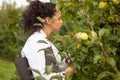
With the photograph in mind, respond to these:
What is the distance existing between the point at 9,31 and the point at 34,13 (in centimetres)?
836

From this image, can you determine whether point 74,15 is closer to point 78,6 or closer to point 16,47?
point 78,6

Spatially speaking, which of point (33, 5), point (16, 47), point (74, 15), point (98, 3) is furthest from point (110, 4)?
point (16, 47)

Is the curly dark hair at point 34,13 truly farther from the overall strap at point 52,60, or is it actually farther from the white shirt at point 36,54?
the overall strap at point 52,60

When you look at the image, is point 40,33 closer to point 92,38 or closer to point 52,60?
point 52,60

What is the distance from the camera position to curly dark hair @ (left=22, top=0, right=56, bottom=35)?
11.5ft

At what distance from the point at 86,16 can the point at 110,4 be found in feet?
0.49

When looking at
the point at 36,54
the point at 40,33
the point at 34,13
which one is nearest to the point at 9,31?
the point at 34,13

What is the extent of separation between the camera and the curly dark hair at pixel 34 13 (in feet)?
11.5

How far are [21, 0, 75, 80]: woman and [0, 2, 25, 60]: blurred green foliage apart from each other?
7953 millimetres

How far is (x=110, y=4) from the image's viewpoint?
7.13ft

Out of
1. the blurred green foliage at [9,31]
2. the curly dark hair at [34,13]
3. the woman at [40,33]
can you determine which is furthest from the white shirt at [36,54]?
the blurred green foliage at [9,31]

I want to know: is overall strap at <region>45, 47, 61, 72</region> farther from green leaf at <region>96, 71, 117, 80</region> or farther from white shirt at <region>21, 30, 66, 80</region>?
green leaf at <region>96, 71, 117, 80</region>

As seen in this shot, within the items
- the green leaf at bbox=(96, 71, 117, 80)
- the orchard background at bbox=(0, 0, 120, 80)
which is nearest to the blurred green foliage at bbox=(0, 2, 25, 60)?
the orchard background at bbox=(0, 0, 120, 80)

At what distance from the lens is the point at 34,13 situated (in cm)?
361
